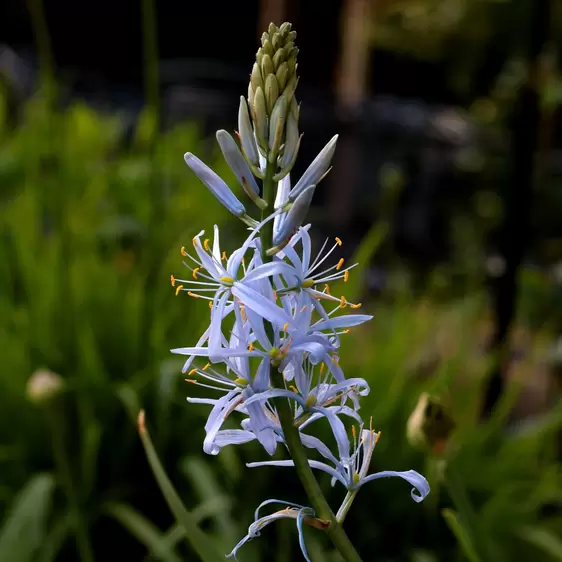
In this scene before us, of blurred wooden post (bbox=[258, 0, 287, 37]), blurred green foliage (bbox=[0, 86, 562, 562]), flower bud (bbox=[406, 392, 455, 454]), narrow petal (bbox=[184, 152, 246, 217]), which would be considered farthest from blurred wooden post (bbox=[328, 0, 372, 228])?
narrow petal (bbox=[184, 152, 246, 217])

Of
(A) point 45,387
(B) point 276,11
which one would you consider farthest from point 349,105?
(A) point 45,387

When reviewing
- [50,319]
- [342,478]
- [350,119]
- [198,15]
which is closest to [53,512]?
[50,319]

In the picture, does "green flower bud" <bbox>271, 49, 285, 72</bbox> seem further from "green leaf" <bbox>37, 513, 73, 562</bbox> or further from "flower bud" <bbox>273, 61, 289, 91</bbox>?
"green leaf" <bbox>37, 513, 73, 562</bbox>

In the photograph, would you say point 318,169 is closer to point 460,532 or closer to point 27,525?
point 460,532

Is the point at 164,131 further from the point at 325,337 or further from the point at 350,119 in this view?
the point at 325,337

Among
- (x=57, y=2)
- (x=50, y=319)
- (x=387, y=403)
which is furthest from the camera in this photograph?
(x=57, y=2)
